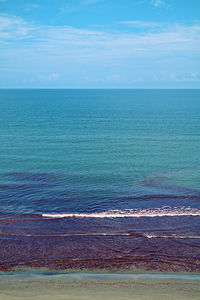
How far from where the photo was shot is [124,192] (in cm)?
2961

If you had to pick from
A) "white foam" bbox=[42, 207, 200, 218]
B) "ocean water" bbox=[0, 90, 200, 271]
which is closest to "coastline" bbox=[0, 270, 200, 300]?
"ocean water" bbox=[0, 90, 200, 271]

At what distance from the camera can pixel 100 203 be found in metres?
27.0

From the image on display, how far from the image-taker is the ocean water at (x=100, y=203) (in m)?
18.4

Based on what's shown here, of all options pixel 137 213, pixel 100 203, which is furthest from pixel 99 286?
pixel 100 203

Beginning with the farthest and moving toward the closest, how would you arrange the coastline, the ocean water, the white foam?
the white foam < the ocean water < the coastline

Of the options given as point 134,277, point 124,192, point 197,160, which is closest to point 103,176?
point 124,192

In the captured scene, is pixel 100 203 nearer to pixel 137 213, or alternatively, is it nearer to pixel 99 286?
pixel 137 213

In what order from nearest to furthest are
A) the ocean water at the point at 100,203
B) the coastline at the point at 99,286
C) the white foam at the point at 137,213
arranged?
the coastline at the point at 99,286 < the ocean water at the point at 100,203 < the white foam at the point at 137,213

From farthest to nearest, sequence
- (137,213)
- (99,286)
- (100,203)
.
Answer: (100,203) < (137,213) < (99,286)

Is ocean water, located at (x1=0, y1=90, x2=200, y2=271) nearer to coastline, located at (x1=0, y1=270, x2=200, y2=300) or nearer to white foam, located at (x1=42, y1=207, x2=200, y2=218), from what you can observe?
white foam, located at (x1=42, y1=207, x2=200, y2=218)

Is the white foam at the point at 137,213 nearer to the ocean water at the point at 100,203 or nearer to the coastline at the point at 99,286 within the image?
the ocean water at the point at 100,203

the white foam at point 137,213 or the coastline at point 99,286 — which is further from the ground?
the white foam at point 137,213

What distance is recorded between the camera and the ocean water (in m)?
18.4

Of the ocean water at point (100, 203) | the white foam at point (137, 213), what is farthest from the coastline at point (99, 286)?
the white foam at point (137, 213)
